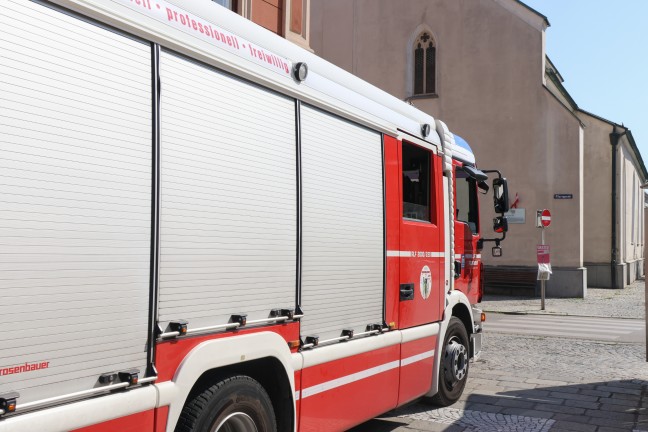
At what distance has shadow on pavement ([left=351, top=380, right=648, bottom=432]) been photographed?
659 cm

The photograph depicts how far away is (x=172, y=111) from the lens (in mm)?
3518

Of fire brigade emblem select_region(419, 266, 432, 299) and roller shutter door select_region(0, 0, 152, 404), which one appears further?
fire brigade emblem select_region(419, 266, 432, 299)

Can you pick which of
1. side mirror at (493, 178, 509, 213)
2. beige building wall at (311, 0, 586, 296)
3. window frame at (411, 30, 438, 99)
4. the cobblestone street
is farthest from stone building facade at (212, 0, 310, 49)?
window frame at (411, 30, 438, 99)

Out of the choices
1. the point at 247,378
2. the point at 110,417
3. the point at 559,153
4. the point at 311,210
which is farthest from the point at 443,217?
the point at 559,153

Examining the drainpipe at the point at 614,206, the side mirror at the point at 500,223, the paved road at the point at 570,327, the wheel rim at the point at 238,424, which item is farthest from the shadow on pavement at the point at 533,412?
the drainpipe at the point at 614,206

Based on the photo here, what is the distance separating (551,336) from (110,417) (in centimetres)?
1189

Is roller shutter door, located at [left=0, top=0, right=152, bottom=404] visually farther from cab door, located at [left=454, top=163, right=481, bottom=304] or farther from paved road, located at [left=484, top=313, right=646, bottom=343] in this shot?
paved road, located at [left=484, top=313, right=646, bottom=343]

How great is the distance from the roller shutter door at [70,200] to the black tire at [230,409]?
50 cm

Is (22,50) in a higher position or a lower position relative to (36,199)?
higher

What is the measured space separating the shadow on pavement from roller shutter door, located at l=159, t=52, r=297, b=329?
2.93 m

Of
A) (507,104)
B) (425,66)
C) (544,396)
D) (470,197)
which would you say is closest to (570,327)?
(544,396)

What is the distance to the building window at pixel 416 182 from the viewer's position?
618cm

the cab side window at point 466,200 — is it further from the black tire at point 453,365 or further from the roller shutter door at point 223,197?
the roller shutter door at point 223,197

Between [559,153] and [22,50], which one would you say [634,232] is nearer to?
[559,153]
